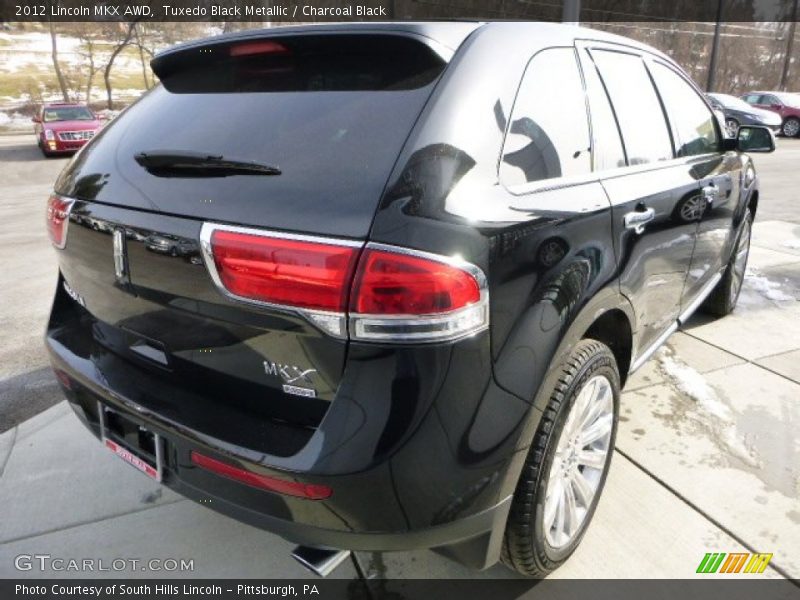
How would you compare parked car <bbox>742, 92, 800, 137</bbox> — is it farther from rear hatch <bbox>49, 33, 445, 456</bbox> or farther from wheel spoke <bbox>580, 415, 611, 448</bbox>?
rear hatch <bbox>49, 33, 445, 456</bbox>

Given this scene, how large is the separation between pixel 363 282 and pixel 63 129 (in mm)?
17840

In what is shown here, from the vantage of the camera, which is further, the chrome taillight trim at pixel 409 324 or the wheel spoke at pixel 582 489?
the wheel spoke at pixel 582 489

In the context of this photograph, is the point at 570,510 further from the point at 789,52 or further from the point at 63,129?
the point at 789,52

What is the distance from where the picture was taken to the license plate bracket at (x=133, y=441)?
5.87ft

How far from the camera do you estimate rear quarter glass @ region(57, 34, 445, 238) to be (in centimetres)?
152

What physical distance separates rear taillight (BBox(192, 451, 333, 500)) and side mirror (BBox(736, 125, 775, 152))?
3407 millimetres

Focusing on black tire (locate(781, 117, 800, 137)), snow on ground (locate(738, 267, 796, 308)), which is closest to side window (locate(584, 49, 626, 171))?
snow on ground (locate(738, 267, 796, 308))

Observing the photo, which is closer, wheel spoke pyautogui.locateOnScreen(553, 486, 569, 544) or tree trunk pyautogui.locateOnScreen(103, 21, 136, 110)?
wheel spoke pyautogui.locateOnScreen(553, 486, 569, 544)

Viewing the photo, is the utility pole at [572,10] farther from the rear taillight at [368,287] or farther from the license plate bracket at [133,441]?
the license plate bracket at [133,441]

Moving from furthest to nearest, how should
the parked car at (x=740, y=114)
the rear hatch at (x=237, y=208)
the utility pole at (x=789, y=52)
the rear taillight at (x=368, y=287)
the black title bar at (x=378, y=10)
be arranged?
the utility pole at (x=789, y=52)
the black title bar at (x=378, y=10)
the parked car at (x=740, y=114)
the rear hatch at (x=237, y=208)
the rear taillight at (x=368, y=287)

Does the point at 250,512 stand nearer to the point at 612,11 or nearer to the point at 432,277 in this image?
the point at 432,277

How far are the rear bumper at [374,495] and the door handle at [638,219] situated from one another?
1.00 metres

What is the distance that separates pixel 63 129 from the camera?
16.2 meters

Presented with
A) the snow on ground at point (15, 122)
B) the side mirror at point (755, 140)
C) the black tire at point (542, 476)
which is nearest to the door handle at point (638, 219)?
the black tire at point (542, 476)
